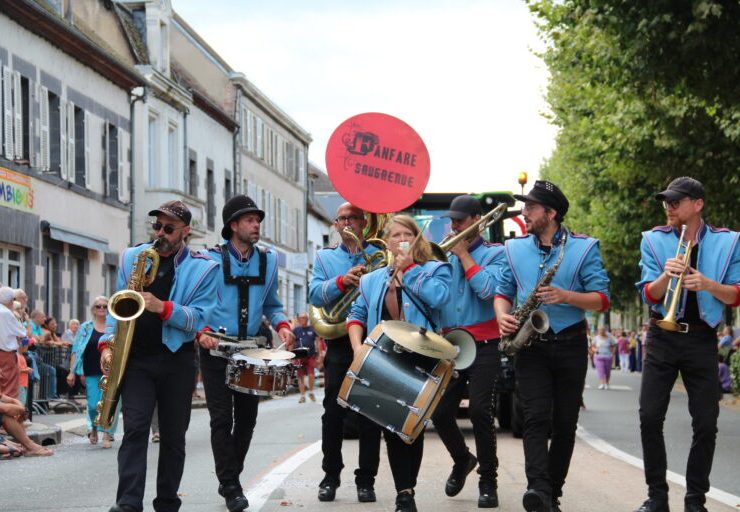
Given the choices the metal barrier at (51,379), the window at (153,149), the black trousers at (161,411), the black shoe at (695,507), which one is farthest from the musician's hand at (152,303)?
the window at (153,149)

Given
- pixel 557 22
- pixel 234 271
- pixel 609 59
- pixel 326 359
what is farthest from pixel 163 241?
pixel 557 22

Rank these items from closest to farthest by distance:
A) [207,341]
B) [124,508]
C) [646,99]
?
[124,508]
[207,341]
[646,99]

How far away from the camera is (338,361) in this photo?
30.9 feet

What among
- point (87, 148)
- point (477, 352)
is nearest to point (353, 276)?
point (477, 352)

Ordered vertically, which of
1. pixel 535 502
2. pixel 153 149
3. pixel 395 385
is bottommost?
pixel 535 502

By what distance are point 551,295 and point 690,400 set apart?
1105mm

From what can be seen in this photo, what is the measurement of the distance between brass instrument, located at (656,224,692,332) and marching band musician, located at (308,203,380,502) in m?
2.03

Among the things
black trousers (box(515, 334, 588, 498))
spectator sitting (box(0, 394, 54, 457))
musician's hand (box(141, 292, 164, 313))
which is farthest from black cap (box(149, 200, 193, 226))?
spectator sitting (box(0, 394, 54, 457))

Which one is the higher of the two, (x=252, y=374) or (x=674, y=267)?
(x=674, y=267)

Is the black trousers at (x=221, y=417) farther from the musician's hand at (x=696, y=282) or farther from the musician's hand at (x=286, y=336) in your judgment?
the musician's hand at (x=696, y=282)

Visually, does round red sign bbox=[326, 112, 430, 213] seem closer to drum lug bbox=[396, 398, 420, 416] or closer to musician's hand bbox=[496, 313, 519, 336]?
musician's hand bbox=[496, 313, 519, 336]

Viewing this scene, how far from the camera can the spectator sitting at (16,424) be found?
1416 cm

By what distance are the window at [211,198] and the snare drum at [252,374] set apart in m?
38.2

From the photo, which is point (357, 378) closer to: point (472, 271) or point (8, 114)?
point (472, 271)
